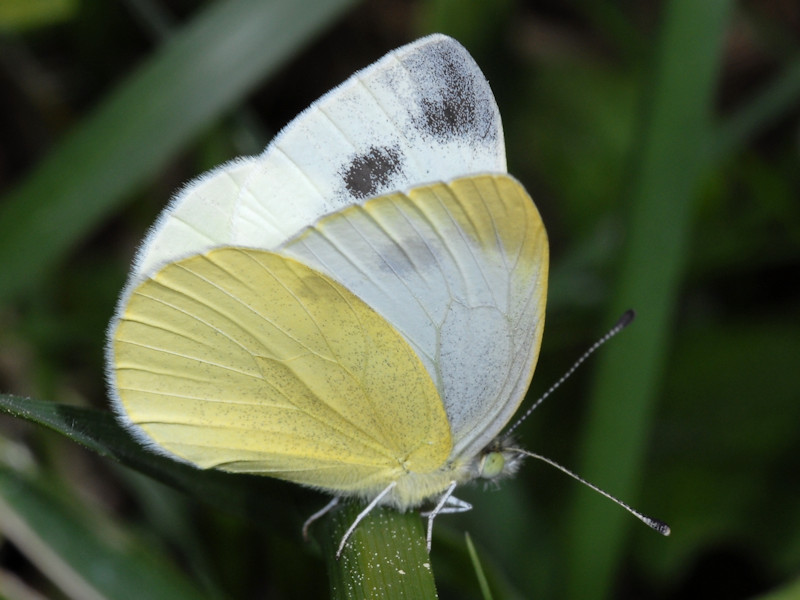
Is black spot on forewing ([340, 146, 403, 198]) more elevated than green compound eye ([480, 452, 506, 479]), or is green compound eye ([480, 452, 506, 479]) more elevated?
black spot on forewing ([340, 146, 403, 198])

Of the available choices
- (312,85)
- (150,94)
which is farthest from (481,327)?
(312,85)

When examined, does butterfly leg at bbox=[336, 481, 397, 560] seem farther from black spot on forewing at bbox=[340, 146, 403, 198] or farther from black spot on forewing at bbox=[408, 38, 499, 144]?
black spot on forewing at bbox=[408, 38, 499, 144]

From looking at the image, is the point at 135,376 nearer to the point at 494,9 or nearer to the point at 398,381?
the point at 398,381

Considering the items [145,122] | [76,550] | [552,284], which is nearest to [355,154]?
[145,122]

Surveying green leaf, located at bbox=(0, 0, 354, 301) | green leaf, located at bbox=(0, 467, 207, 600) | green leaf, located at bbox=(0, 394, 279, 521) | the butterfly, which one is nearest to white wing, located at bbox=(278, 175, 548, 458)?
the butterfly

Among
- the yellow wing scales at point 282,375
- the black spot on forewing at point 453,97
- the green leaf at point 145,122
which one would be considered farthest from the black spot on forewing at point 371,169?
the green leaf at point 145,122

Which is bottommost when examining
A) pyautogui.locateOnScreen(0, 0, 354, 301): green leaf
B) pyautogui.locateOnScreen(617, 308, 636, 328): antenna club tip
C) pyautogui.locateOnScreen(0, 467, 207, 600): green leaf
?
pyautogui.locateOnScreen(617, 308, 636, 328): antenna club tip
